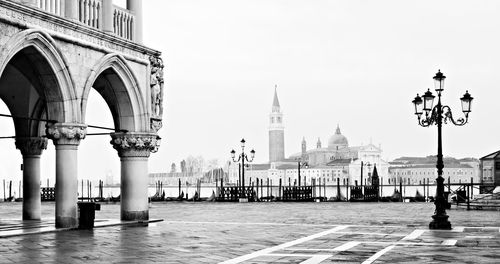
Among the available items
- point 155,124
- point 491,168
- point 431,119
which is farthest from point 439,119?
point 491,168

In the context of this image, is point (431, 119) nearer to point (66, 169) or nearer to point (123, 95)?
point (123, 95)

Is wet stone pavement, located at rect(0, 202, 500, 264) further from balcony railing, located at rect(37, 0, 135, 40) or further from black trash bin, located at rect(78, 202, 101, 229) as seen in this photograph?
balcony railing, located at rect(37, 0, 135, 40)

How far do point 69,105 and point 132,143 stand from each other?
3057 millimetres

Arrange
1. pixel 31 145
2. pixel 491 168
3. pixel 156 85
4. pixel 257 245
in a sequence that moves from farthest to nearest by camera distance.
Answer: pixel 491 168, pixel 31 145, pixel 156 85, pixel 257 245

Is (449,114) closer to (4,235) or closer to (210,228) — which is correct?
(210,228)

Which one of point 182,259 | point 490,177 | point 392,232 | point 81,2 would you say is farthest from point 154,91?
point 490,177

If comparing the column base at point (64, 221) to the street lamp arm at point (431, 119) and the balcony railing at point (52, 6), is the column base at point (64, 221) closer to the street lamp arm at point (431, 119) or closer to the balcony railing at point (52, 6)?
the balcony railing at point (52, 6)

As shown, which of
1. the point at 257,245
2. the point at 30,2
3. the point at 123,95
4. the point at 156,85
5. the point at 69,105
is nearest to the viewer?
the point at 257,245

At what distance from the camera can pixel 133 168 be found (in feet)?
75.0

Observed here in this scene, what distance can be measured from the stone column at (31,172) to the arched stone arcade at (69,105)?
18 mm

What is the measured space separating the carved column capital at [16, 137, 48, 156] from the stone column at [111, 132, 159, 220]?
2.63m

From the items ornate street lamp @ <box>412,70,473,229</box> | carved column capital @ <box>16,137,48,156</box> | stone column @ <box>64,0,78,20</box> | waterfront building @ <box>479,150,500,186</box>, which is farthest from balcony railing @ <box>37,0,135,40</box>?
waterfront building @ <box>479,150,500,186</box>

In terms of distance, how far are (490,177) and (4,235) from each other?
50.5 meters

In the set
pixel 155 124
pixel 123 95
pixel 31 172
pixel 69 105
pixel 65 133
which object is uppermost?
pixel 123 95
